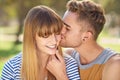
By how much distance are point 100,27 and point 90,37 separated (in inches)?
5.1

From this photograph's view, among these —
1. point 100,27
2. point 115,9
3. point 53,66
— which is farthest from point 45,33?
point 115,9

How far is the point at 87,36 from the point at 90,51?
14 centimetres

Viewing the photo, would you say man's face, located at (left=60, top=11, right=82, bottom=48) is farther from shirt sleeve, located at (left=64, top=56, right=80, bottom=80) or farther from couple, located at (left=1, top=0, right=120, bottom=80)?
shirt sleeve, located at (left=64, top=56, right=80, bottom=80)

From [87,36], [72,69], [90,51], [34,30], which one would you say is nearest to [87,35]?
[87,36]

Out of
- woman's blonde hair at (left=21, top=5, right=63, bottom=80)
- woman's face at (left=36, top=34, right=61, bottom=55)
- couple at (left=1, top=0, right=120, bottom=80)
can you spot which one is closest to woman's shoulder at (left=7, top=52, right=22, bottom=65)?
couple at (left=1, top=0, right=120, bottom=80)

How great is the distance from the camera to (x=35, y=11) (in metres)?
3.35

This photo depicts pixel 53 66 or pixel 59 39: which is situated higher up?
pixel 59 39

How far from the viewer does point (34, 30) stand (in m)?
3.32

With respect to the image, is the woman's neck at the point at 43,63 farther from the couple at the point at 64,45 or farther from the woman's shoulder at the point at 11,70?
the woman's shoulder at the point at 11,70

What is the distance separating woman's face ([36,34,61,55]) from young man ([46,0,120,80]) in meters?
0.21

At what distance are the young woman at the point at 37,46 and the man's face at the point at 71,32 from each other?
0.14 m

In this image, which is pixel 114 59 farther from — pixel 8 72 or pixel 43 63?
pixel 8 72

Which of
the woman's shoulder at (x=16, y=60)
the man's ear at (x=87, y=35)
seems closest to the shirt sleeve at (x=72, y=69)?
the man's ear at (x=87, y=35)

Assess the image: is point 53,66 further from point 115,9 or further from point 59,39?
point 115,9
